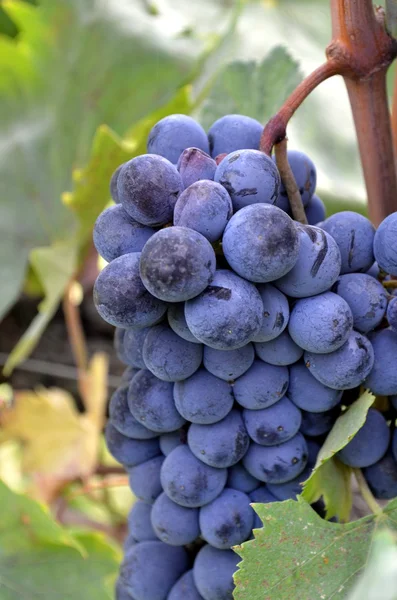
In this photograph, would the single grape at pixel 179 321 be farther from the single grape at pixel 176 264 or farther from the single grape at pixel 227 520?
the single grape at pixel 227 520

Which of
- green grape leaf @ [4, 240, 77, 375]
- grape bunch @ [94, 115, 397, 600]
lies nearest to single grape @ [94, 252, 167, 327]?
grape bunch @ [94, 115, 397, 600]

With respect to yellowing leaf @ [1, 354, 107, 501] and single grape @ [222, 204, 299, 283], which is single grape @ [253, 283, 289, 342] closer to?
single grape @ [222, 204, 299, 283]

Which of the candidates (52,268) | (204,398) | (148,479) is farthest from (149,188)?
(52,268)

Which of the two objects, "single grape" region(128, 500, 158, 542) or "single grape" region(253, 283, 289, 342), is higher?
"single grape" region(253, 283, 289, 342)

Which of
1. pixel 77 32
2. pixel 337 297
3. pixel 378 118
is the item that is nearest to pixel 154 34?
pixel 77 32

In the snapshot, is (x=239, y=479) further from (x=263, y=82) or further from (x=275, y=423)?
(x=263, y=82)
